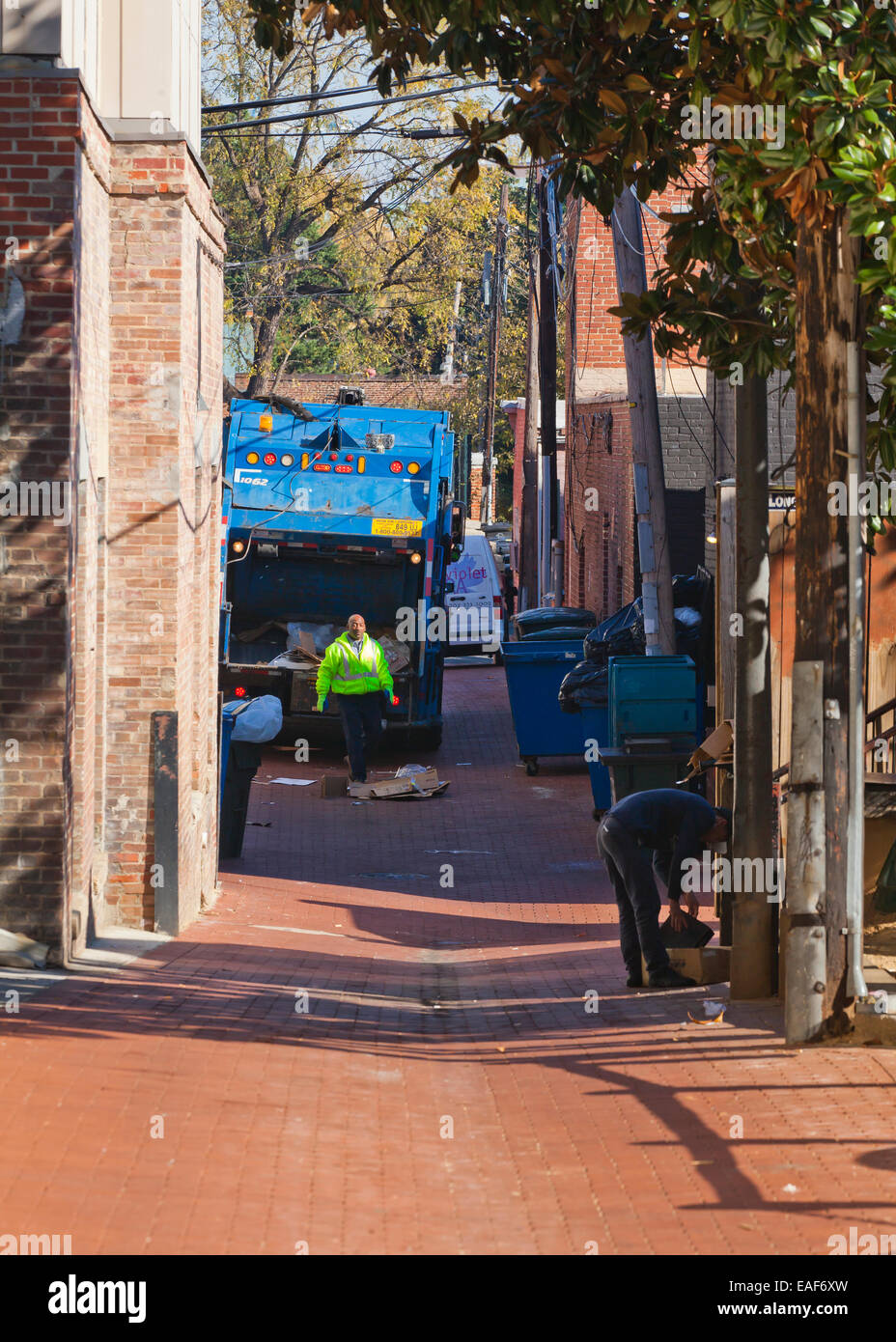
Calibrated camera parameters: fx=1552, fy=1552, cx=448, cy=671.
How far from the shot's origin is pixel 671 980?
8.68m

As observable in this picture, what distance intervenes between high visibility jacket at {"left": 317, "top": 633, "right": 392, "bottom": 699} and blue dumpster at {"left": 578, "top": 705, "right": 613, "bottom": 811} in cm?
262

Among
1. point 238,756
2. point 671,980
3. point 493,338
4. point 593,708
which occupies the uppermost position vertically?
point 493,338

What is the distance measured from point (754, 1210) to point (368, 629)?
45.0ft

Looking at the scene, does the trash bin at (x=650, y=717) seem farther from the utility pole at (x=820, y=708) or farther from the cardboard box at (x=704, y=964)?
the utility pole at (x=820, y=708)

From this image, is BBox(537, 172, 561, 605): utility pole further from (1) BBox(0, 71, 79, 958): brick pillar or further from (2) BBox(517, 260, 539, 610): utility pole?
(1) BBox(0, 71, 79, 958): brick pillar

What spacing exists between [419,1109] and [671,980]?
2.60 metres

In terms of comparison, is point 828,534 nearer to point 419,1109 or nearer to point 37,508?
point 419,1109

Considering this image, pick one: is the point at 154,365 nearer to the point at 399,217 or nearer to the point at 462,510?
the point at 462,510

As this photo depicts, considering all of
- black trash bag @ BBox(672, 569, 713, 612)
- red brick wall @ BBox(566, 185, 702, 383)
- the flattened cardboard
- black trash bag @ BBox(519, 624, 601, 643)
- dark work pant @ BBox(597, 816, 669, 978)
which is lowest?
the flattened cardboard

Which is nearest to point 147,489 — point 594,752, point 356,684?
point 594,752

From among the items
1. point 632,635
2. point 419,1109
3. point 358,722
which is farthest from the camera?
point 358,722

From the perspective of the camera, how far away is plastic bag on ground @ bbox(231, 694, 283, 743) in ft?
42.0

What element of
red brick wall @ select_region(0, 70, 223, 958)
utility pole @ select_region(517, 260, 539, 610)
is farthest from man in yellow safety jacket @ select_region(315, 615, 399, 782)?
utility pole @ select_region(517, 260, 539, 610)

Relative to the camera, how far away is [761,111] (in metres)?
6.99
